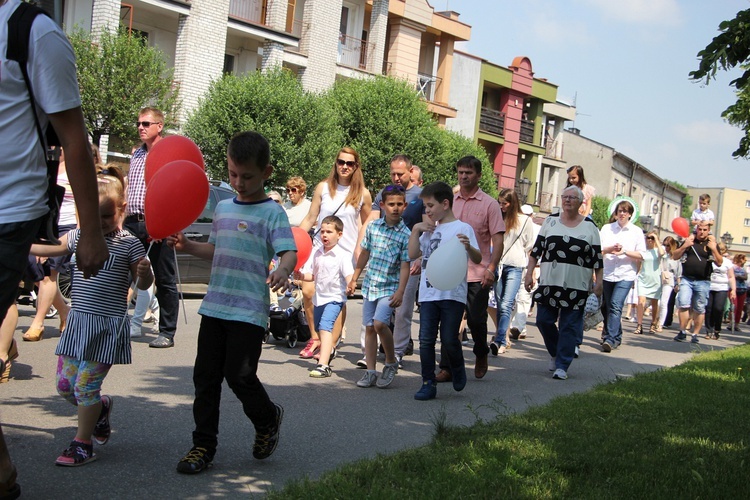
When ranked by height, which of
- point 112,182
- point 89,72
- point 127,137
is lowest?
point 112,182

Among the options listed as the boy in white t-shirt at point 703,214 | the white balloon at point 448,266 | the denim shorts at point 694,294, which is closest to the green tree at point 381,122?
the boy in white t-shirt at point 703,214

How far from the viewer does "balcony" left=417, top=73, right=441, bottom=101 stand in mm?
46281

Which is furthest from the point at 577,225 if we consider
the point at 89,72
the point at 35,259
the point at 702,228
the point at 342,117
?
the point at 342,117

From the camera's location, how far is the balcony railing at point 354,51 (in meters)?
39.9

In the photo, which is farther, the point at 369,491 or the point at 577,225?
the point at 577,225

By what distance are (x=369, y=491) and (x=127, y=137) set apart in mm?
23061

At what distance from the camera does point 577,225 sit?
32.9ft

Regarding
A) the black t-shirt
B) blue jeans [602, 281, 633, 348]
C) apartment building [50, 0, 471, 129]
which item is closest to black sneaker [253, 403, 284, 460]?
blue jeans [602, 281, 633, 348]

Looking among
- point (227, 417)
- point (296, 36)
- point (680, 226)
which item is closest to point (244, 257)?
point (227, 417)

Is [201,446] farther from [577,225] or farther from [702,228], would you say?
[702,228]

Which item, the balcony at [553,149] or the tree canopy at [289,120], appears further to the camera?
the balcony at [553,149]

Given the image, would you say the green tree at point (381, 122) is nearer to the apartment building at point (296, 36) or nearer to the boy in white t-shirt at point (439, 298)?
the apartment building at point (296, 36)

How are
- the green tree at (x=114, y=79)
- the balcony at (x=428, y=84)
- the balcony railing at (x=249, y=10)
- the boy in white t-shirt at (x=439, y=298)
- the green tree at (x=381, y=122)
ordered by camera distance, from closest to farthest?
the boy in white t-shirt at (x=439, y=298) < the green tree at (x=114, y=79) < the balcony railing at (x=249, y=10) < the green tree at (x=381, y=122) < the balcony at (x=428, y=84)

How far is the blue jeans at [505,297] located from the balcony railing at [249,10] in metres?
23.5
